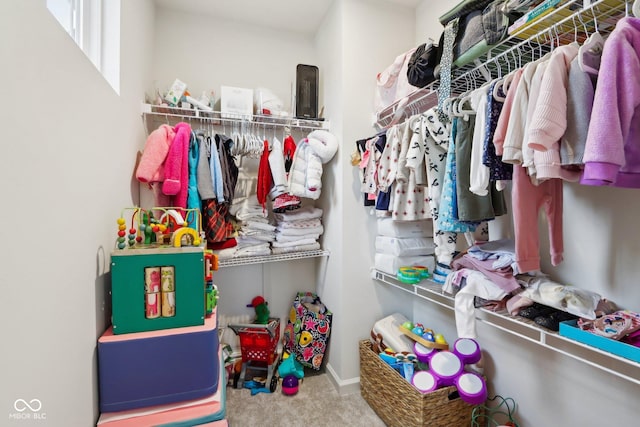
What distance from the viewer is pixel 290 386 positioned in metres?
1.95

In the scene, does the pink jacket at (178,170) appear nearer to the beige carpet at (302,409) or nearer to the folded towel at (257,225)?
the folded towel at (257,225)

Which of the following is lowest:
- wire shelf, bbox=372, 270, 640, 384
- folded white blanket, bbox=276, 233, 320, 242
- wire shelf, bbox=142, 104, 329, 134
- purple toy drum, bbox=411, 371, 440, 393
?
purple toy drum, bbox=411, 371, 440, 393

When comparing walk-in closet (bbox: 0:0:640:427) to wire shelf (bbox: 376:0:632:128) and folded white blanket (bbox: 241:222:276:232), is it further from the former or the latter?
folded white blanket (bbox: 241:222:276:232)

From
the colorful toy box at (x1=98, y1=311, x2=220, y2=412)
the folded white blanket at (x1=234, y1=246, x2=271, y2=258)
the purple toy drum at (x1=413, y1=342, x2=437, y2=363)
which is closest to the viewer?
the colorful toy box at (x1=98, y1=311, x2=220, y2=412)

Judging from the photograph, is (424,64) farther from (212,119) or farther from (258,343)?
(258,343)

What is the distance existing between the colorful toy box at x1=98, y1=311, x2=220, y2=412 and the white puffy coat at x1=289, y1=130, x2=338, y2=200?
1117 millimetres

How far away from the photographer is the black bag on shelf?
4.94ft

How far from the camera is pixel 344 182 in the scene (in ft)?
6.84

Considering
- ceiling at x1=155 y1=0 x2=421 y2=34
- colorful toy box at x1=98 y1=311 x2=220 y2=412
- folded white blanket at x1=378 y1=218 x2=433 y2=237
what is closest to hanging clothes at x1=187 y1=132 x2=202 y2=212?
colorful toy box at x1=98 y1=311 x2=220 y2=412

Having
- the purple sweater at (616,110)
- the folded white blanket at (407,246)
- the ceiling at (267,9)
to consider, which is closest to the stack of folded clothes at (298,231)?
the folded white blanket at (407,246)

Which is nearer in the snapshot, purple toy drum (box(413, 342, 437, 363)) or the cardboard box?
the cardboard box

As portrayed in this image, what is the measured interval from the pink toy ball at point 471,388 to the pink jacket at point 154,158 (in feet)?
6.41

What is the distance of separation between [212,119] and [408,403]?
2125mm

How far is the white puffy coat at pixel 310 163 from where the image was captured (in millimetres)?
2018
